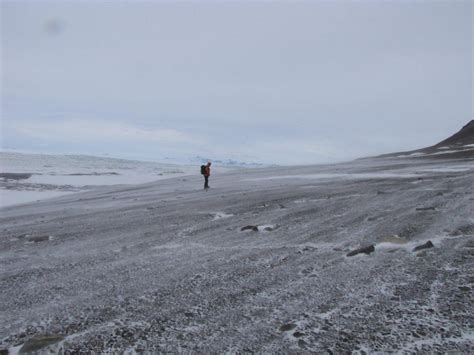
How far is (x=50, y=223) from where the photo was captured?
1056 centimetres

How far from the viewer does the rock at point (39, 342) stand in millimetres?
3211

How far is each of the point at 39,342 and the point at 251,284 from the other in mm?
2670

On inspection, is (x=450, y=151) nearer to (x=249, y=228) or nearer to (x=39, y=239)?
(x=249, y=228)

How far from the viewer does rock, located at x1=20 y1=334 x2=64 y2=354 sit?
10.5 feet

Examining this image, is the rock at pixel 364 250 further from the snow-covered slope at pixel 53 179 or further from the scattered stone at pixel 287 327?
the snow-covered slope at pixel 53 179

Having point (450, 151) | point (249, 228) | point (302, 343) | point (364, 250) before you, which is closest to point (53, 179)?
point (249, 228)

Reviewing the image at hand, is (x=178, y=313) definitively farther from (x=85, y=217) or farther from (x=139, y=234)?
(x=85, y=217)

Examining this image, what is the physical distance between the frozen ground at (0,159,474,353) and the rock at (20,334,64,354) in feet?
0.18

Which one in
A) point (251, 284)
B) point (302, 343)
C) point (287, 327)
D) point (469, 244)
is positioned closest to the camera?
point (302, 343)

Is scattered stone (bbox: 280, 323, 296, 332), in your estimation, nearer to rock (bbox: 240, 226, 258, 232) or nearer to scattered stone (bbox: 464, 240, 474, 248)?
scattered stone (bbox: 464, 240, 474, 248)

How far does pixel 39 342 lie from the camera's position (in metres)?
3.29

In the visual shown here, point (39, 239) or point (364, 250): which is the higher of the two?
point (364, 250)

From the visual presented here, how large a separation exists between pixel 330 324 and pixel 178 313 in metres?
1.79

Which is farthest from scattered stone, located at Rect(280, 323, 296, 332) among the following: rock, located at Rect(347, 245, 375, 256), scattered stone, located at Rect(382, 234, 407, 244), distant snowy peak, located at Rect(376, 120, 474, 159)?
distant snowy peak, located at Rect(376, 120, 474, 159)
